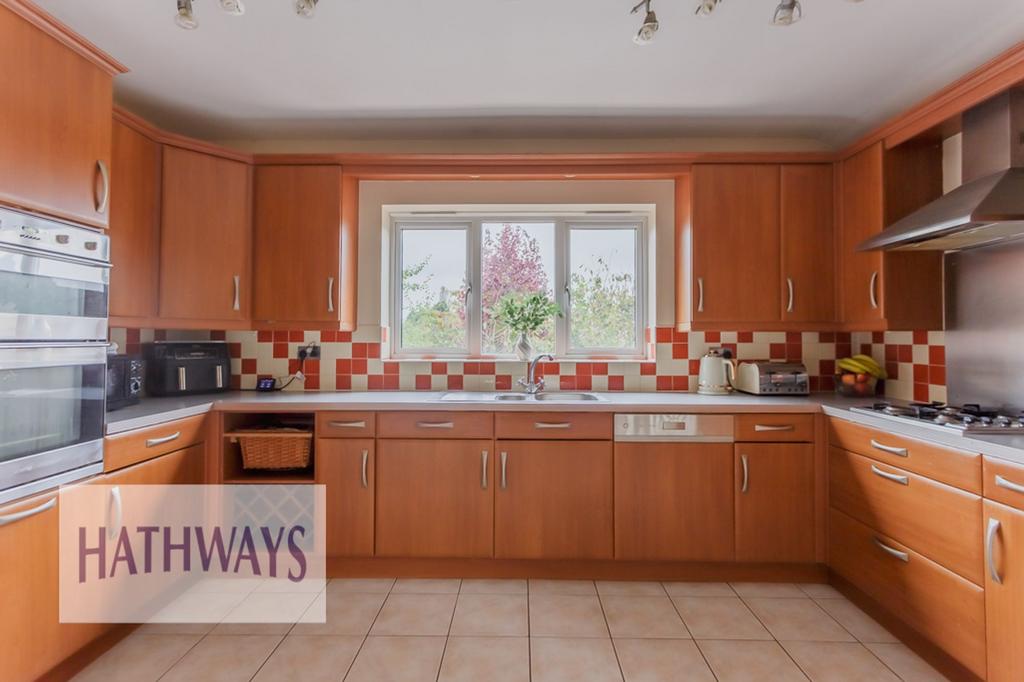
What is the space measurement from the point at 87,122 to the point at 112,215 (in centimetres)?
56

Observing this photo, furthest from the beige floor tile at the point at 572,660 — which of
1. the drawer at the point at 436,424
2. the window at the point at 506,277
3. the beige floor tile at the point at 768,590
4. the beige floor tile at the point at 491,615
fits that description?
the window at the point at 506,277

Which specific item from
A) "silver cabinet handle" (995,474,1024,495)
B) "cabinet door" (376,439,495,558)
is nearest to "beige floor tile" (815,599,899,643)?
"silver cabinet handle" (995,474,1024,495)

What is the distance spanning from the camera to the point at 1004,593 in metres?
1.49

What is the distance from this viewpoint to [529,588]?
2.33m

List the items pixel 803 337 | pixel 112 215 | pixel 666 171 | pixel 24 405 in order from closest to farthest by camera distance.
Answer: pixel 24 405, pixel 112 215, pixel 666 171, pixel 803 337

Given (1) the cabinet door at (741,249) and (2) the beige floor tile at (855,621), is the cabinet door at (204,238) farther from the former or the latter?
(2) the beige floor tile at (855,621)

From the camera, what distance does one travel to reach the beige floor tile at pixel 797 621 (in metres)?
1.96

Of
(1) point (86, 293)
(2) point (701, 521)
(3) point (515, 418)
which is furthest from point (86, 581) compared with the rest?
(2) point (701, 521)

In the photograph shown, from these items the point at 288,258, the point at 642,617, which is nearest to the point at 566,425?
the point at 642,617

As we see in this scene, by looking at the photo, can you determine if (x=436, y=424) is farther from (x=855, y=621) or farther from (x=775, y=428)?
(x=855, y=621)

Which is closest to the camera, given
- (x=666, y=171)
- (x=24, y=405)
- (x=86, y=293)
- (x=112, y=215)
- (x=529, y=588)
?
(x=24, y=405)

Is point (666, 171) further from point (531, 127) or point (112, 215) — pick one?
point (112, 215)

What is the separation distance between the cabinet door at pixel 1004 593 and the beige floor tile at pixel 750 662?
22.4 inches

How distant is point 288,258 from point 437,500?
156 centimetres
